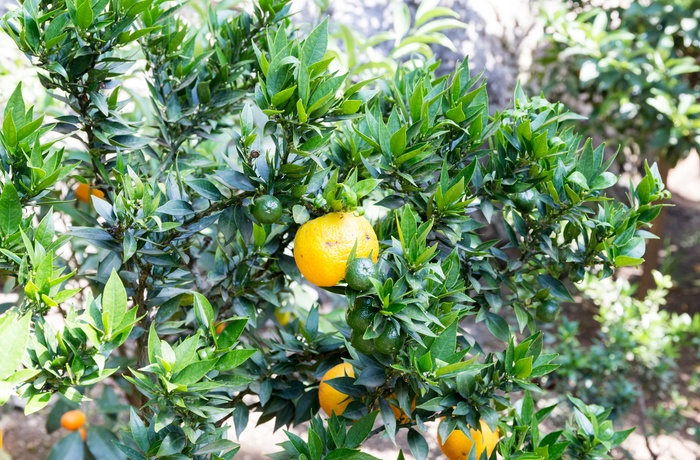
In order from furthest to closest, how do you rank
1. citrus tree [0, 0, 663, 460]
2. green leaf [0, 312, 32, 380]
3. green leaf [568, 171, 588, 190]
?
green leaf [568, 171, 588, 190], citrus tree [0, 0, 663, 460], green leaf [0, 312, 32, 380]

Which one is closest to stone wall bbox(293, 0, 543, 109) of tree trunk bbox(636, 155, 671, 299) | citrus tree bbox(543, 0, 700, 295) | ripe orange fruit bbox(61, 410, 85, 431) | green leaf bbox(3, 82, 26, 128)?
citrus tree bbox(543, 0, 700, 295)

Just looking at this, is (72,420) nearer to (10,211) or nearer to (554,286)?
(10,211)

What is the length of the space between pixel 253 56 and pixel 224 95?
8 centimetres

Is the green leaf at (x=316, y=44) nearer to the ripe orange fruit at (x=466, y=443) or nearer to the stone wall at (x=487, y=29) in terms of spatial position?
the ripe orange fruit at (x=466, y=443)

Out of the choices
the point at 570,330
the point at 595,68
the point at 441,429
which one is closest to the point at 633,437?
the point at 570,330

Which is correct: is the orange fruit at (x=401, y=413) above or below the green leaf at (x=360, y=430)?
below

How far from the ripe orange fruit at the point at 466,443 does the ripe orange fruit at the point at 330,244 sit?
0.92ft

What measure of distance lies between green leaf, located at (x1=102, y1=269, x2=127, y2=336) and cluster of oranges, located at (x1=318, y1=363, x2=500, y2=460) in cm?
29

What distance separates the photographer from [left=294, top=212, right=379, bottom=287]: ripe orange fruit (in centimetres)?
67

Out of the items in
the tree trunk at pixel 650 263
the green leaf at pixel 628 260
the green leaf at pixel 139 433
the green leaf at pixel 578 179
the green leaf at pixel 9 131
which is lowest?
the tree trunk at pixel 650 263

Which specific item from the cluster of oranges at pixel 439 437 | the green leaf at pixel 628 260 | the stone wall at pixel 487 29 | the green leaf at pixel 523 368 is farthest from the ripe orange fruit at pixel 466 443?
the stone wall at pixel 487 29

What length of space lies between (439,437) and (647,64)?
1884 millimetres

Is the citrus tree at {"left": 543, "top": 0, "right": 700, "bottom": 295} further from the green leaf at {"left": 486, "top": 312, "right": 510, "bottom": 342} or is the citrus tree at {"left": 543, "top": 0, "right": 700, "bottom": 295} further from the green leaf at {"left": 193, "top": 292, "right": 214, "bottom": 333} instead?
the green leaf at {"left": 193, "top": 292, "right": 214, "bottom": 333}

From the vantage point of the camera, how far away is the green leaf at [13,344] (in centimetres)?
54
